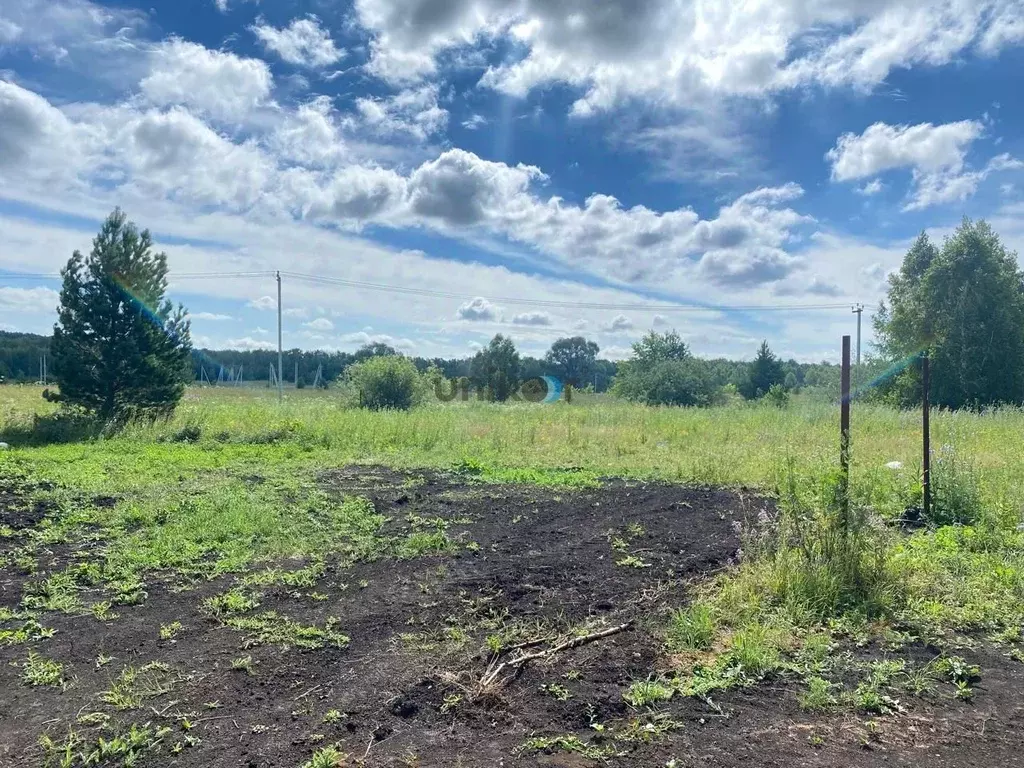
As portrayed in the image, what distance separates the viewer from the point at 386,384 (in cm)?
2255

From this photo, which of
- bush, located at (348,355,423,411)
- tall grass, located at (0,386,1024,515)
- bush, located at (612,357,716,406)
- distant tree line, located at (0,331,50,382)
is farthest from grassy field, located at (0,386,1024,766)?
distant tree line, located at (0,331,50,382)

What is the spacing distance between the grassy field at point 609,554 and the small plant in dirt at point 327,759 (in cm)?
2

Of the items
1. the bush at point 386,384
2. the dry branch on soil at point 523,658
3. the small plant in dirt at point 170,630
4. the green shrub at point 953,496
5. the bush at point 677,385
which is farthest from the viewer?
the bush at point 677,385

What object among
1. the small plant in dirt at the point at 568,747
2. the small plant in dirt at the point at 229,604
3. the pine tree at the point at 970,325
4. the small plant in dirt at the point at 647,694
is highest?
the pine tree at the point at 970,325

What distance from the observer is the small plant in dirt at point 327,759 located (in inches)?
88.1

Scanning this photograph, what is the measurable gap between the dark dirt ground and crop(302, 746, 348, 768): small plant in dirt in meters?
0.04

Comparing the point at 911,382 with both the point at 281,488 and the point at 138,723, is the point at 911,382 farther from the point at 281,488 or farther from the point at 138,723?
the point at 138,723

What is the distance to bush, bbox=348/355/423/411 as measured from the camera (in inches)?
888

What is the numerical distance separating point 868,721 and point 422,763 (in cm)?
175

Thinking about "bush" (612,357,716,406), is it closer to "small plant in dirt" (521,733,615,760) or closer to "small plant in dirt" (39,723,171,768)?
"small plant in dirt" (521,733,615,760)

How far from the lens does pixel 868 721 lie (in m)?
2.59

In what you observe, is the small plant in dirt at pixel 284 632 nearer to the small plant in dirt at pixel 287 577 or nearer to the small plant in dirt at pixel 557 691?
the small plant in dirt at pixel 287 577

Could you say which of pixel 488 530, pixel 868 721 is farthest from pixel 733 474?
pixel 868 721
